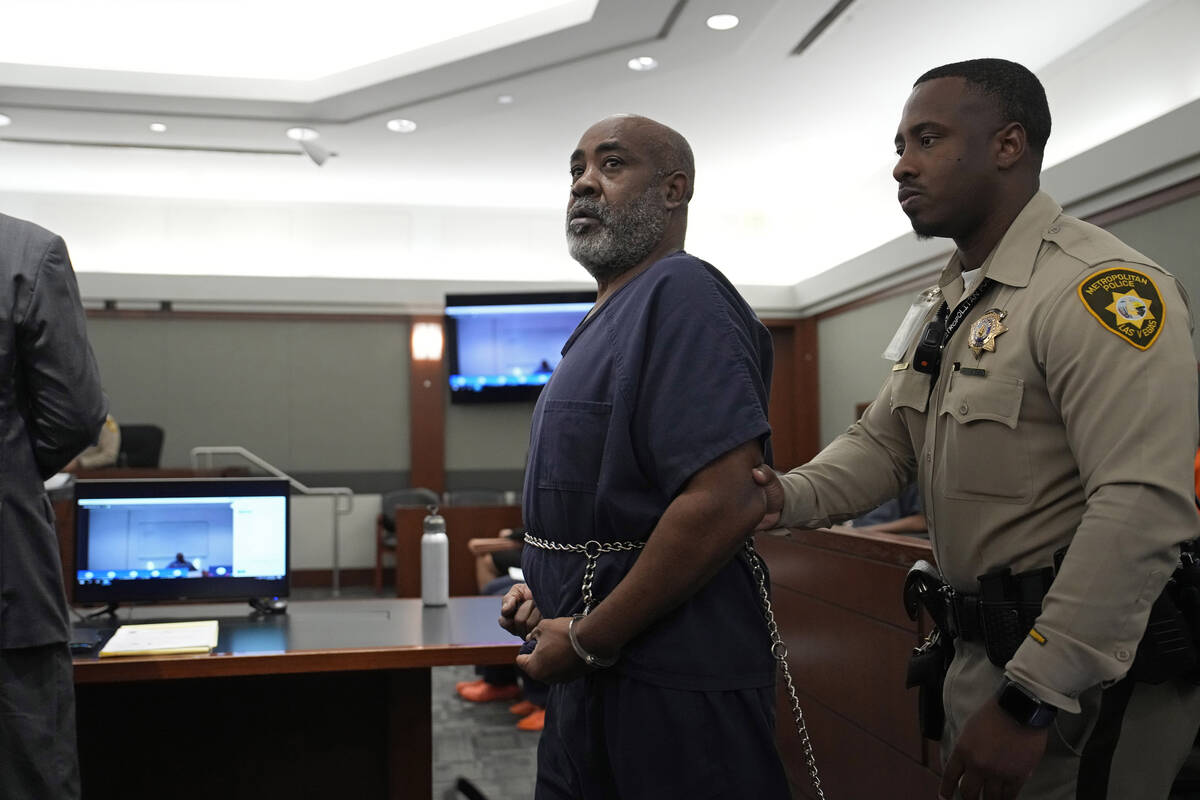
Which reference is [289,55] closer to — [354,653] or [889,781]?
[354,653]

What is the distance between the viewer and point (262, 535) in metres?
2.37

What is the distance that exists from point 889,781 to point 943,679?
112cm

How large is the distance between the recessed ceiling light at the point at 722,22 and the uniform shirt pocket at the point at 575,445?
3.91 m

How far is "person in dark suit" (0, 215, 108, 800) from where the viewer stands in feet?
4.90

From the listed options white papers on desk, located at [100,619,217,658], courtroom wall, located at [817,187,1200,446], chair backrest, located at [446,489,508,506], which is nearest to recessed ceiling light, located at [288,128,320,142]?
chair backrest, located at [446,489,508,506]

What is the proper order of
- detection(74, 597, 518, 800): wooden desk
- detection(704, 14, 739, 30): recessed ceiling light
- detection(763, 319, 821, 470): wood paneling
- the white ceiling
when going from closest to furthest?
detection(74, 597, 518, 800): wooden desk < detection(704, 14, 739, 30): recessed ceiling light < the white ceiling < detection(763, 319, 821, 470): wood paneling

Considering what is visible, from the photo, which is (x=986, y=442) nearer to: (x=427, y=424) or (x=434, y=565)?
(x=434, y=565)

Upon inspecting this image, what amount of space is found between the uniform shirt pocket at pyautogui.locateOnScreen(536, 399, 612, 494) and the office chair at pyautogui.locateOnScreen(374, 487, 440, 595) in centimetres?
628

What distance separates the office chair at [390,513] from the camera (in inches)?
287

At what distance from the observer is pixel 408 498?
7801 millimetres

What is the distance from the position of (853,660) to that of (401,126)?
16.7 feet

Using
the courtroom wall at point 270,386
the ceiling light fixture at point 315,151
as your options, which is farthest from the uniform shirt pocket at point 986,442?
the courtroom wall at point 270,386

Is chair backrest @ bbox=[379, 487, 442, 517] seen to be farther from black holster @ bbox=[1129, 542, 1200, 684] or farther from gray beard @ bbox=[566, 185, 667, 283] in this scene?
black holster @ bbox=[1129, 542, 1200, 684]

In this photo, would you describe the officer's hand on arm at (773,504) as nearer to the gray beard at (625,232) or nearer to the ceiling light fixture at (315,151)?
the gray beard at (625,232)
